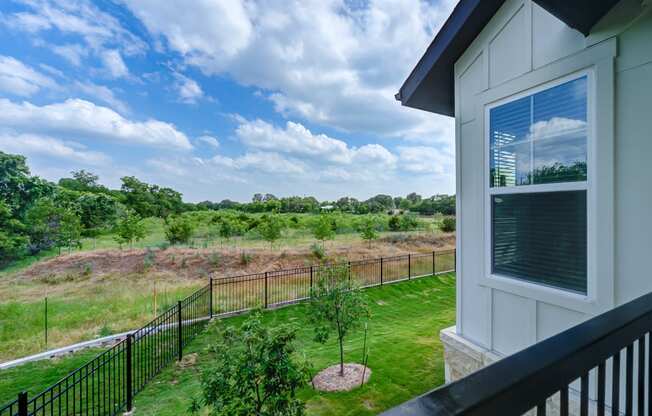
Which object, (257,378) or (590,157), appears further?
(257,378)

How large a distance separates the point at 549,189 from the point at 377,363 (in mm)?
3720

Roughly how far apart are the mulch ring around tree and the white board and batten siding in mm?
1858

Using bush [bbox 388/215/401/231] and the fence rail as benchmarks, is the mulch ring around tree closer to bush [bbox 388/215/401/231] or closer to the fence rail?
the fence rail

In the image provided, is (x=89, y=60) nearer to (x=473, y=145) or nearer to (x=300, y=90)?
(x=300, y=90)

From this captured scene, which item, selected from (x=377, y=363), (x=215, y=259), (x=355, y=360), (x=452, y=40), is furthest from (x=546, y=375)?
(x=215, y=259)

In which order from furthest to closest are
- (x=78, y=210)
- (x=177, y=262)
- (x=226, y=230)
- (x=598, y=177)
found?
1. (x=78, y=210)
2. (x=226, y=230)
3. (x=177, y=262)
4. (x=598, y=177)

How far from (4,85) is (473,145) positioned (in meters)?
15.6

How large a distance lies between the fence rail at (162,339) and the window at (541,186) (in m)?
3.25

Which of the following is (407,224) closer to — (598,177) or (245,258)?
(245,258)

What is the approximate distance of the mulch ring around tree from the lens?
161 inches

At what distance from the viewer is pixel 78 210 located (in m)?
17.6

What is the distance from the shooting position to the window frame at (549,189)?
218 cm

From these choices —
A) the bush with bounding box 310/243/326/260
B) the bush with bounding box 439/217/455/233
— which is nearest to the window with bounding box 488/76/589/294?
the bush with bounding box 310/243/326/260

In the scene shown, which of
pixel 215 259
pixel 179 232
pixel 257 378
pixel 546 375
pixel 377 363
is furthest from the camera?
pixel 179 232
